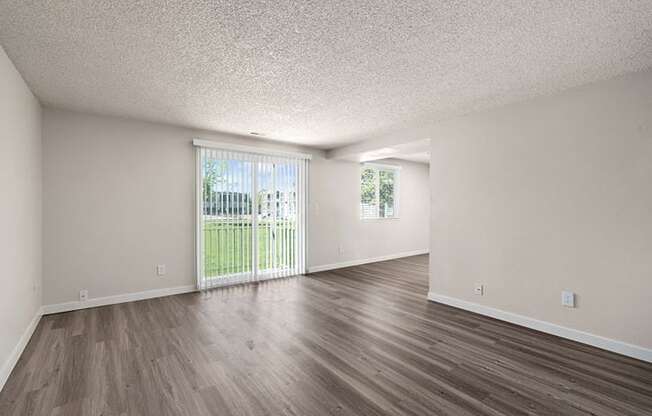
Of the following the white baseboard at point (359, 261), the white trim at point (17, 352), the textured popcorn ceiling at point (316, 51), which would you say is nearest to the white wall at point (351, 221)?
the white baseboard at point (359, 261)

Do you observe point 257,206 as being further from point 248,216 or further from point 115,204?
point 115,204

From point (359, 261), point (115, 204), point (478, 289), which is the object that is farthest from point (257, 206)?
point (478, 289)

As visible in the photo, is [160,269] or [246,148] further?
[246,148]

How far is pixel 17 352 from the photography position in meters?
2.43

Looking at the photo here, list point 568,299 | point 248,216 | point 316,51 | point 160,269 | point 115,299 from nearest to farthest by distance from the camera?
point 316,51 → point 568,299 → point 115,299 → point 160,269 → point 248,216

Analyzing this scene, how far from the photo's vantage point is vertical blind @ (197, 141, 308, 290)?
178 inches

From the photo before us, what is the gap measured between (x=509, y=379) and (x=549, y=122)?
7.89ft

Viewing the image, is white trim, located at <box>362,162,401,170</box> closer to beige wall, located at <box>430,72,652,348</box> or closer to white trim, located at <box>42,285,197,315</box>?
beige wall, located at <box>430,72,652,348</box>

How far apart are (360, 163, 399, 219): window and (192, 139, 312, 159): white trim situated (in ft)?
5.53

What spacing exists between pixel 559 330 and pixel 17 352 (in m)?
4.73

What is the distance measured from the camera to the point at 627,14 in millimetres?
1777

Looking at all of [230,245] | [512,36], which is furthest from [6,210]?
[512,36]

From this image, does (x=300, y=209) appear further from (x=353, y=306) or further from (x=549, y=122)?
(x=549, y=122)

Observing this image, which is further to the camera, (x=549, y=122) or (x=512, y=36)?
(x=549, y=122)
